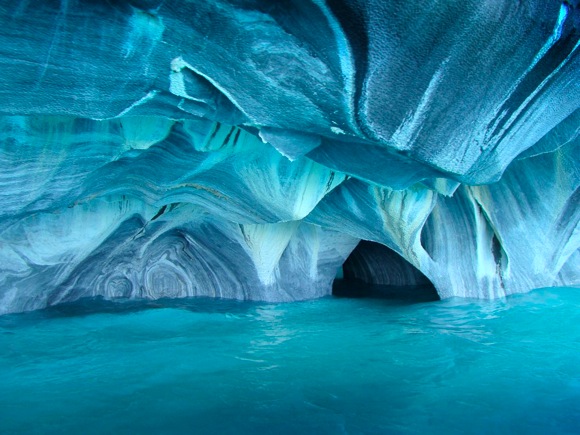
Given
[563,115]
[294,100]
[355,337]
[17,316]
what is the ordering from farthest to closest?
[17,316] < [355,337] < [563,115] < [294,100]

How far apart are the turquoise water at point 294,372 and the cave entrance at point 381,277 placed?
297 cm

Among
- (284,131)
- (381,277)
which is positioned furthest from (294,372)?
(381,277)

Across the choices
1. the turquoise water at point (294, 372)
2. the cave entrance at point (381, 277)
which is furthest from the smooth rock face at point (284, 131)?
the cave entrance at point (381, 277)

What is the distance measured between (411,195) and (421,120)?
100 inches

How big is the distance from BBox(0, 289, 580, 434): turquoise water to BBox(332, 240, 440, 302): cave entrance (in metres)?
2.97

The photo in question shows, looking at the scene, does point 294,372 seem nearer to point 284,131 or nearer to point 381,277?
point 284,131

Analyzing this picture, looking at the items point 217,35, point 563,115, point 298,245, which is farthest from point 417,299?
point 217,35

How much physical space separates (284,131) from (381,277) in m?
8.02

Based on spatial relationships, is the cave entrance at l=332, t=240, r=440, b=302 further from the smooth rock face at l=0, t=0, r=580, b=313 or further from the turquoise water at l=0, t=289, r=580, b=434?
the turquoise water at l=0, t=289, r=580, b=434

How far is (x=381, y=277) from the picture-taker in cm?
1083

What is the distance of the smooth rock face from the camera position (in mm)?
2479

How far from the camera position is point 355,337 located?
15.0ft

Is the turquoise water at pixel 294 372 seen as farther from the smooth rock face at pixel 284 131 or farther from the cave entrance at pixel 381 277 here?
the cave entrance at pixel 381 277

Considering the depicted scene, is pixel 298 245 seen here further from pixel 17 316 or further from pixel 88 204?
pixel 17 316
